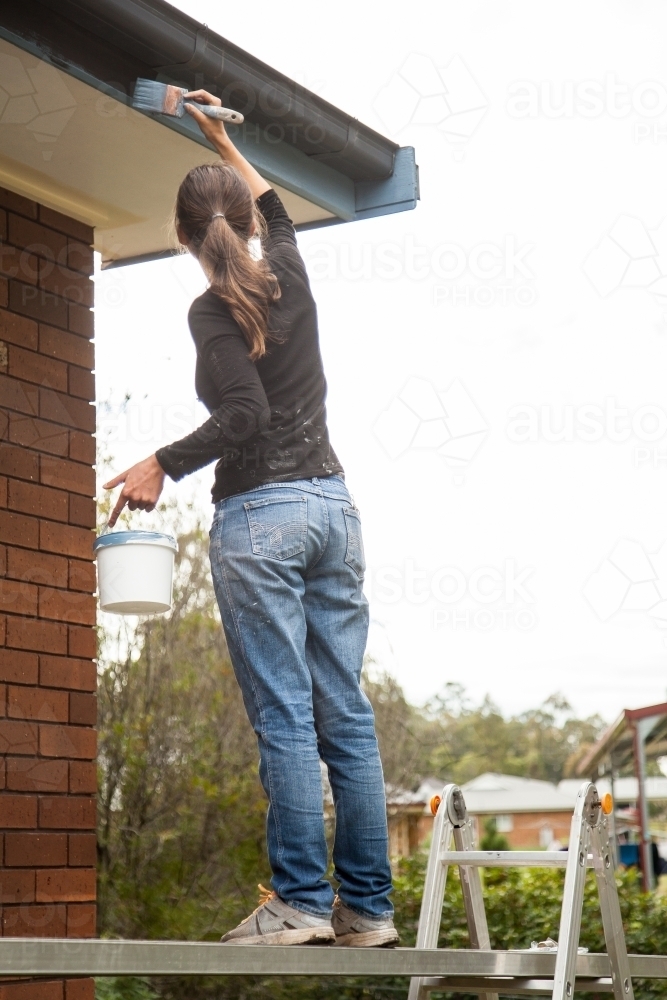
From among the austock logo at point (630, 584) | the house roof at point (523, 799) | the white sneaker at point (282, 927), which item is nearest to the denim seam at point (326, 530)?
the white sneaker at point (282, 927)

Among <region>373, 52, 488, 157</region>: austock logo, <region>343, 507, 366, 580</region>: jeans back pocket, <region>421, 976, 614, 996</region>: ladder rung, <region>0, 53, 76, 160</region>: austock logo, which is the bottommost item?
<region>421, 976, 614, 996</region>: ladder rung

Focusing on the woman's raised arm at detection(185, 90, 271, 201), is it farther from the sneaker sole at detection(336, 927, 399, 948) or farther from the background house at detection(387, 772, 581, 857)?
the background house at detection(387, 772, 581, 857)

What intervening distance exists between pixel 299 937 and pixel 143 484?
3.34 ft

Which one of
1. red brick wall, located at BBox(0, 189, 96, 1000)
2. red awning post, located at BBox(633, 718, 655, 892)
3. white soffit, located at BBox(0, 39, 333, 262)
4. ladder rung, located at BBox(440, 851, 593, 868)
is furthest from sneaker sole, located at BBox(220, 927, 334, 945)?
red awning post, located at BBox(633, 718, 655, 892)

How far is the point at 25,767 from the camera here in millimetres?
3727

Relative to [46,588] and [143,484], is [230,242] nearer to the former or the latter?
[143,484]

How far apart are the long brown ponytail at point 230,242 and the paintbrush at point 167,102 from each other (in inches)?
17.2

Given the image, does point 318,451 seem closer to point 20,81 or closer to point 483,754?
point 20,81

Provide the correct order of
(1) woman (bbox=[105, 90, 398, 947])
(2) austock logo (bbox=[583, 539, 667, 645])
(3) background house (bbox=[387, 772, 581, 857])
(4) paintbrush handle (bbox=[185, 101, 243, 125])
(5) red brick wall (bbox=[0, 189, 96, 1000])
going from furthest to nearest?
(3) background house (bbox=[387, 772, 581, 857]), (2) austock logo (bbox=[583, 539, 667, 645]), (5) red brick wall (bbox=[0, 189, 96, 1000]), (4) paintbrush handle (bbox=[185, 101, 243, 125]), (1) woman (bbox=[105, 90, 398, 947])

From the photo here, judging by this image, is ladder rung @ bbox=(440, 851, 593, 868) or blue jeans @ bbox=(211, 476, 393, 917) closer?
blue jeans @ bbox=(211, 476, 393, 917)

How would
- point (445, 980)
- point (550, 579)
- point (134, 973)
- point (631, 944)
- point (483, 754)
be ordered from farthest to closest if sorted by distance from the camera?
point (483, 754) < point (550, 579) < point (631, 944) < point (445, 980) < point (134, 973)

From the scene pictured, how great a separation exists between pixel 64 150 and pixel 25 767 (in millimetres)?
2044

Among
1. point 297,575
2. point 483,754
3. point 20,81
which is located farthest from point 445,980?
point 483,754

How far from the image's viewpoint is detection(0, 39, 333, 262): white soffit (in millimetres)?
3406
